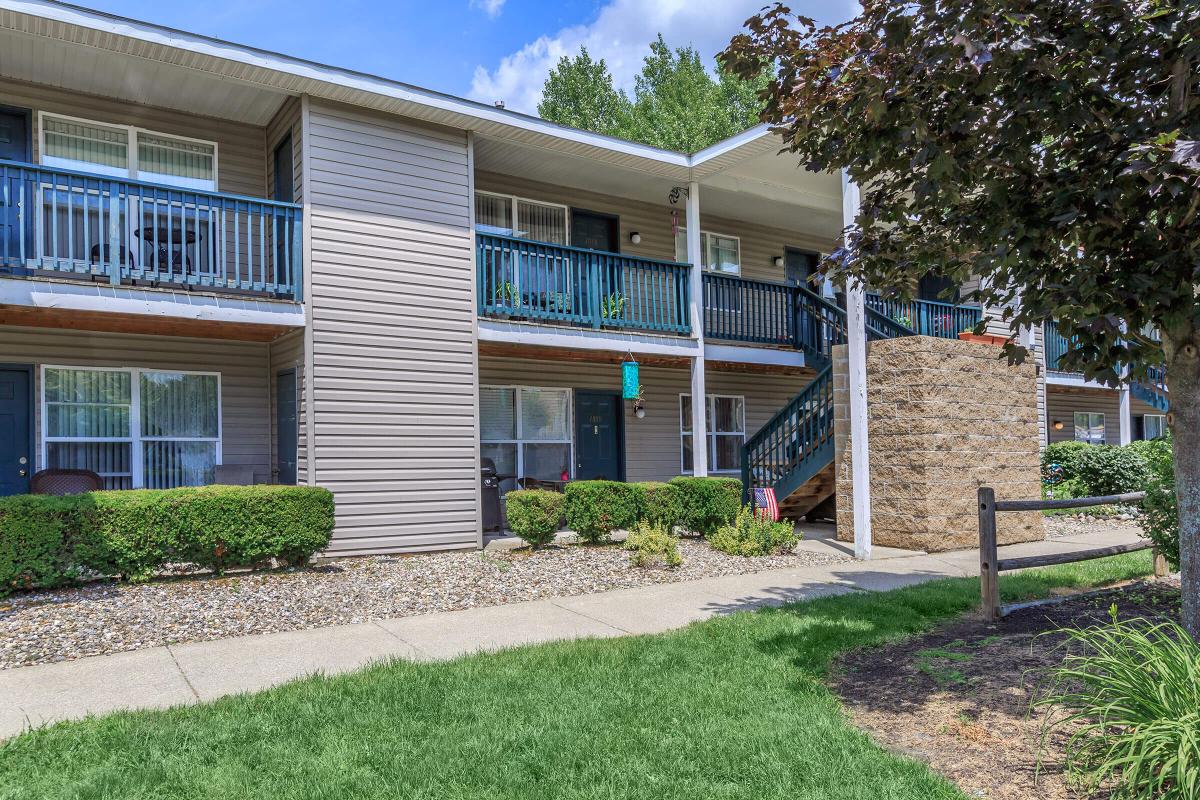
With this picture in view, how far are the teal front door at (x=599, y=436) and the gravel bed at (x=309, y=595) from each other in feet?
10.9

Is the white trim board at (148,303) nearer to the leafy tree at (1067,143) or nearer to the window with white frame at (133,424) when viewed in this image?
the window with white frame at (133,424)

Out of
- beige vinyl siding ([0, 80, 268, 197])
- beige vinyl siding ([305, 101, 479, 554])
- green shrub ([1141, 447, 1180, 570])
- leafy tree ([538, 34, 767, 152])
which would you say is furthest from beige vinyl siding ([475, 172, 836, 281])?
leafy tree ([538, 34, 767, 152])

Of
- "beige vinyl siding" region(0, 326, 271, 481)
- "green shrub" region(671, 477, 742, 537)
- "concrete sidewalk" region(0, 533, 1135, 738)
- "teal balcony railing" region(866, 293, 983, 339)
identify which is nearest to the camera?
"concrete sidewalk" region(0, 533, 1135, 738)

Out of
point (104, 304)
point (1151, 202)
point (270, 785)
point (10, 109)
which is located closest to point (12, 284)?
point (104, 304)

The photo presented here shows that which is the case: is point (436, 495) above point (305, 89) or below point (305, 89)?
below

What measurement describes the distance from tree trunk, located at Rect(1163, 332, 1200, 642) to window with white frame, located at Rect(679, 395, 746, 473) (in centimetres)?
1005

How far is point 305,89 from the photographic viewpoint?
9.12 meters

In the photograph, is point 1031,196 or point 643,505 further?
point 643,505

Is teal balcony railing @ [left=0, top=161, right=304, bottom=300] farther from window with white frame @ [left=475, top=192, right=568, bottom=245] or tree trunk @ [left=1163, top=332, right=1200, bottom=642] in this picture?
tree trunk @ [left=1163, top=332, right=1200, bottom=642]

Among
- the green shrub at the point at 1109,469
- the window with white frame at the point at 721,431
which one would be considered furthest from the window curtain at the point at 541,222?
the green shrub at the point at 1109,469

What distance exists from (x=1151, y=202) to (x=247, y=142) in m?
10.1

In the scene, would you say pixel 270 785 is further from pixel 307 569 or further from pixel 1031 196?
pixel 307 569

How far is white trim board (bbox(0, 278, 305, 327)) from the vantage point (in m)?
7.65

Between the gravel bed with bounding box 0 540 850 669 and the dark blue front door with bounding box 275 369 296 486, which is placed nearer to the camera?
the gravel bed with bounding box 0 540 850 669
